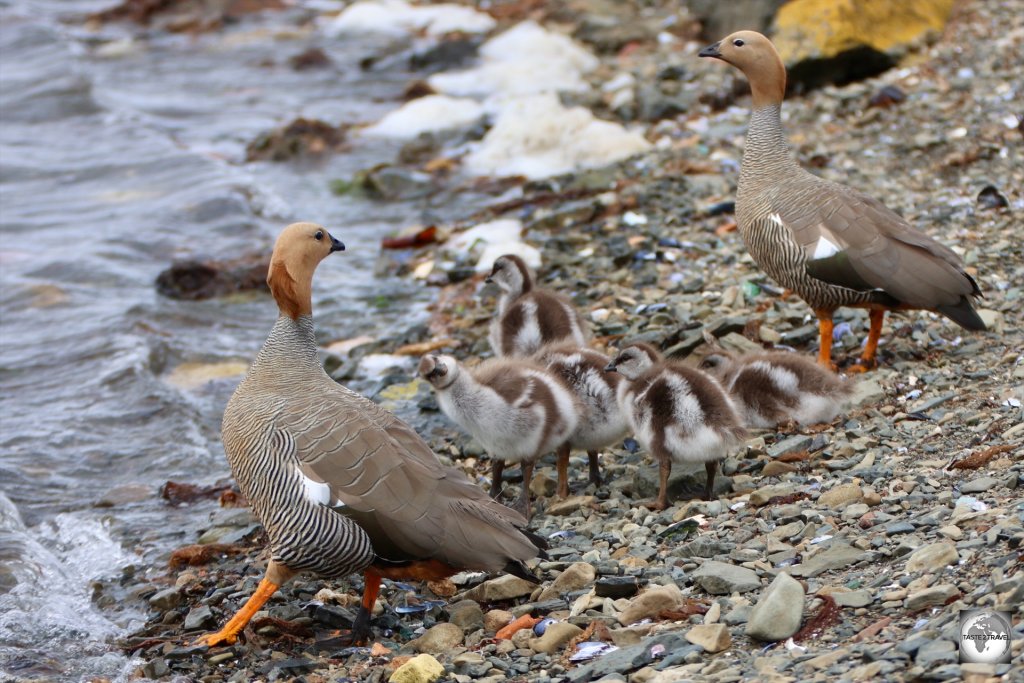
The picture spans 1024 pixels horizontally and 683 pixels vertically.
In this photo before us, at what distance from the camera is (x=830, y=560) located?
5.66m

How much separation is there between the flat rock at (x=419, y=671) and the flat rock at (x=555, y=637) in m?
0.46

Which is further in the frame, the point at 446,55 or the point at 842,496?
the point at 446,55

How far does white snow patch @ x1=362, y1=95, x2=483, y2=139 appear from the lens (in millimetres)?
17234

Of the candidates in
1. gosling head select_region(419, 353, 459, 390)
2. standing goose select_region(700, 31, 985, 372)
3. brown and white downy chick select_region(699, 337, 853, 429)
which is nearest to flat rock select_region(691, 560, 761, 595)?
brown and white downy chick select_region(699, 337, 853, 429)

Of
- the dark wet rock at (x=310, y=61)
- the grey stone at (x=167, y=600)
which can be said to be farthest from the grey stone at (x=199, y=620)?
the dark wet rock at (x=310, y=61)

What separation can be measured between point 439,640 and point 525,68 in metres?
13.6

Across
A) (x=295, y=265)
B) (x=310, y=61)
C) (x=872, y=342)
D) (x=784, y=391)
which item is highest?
(x=295, y=265)

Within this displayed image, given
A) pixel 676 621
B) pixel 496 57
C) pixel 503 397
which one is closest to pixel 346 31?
pixel 496 57

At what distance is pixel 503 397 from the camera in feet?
23.8

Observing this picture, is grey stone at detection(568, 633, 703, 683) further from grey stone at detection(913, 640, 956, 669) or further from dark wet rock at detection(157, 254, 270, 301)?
dark wet rock at detection(157, 254, 270, 301)

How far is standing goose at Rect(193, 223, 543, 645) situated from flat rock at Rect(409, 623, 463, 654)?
0.97ft

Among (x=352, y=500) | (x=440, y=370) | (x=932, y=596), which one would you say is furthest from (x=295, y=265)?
(x=932, y=596)

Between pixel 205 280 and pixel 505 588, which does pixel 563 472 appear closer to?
pixel 505 588

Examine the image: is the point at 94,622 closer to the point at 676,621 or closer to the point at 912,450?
the point at 676,621
